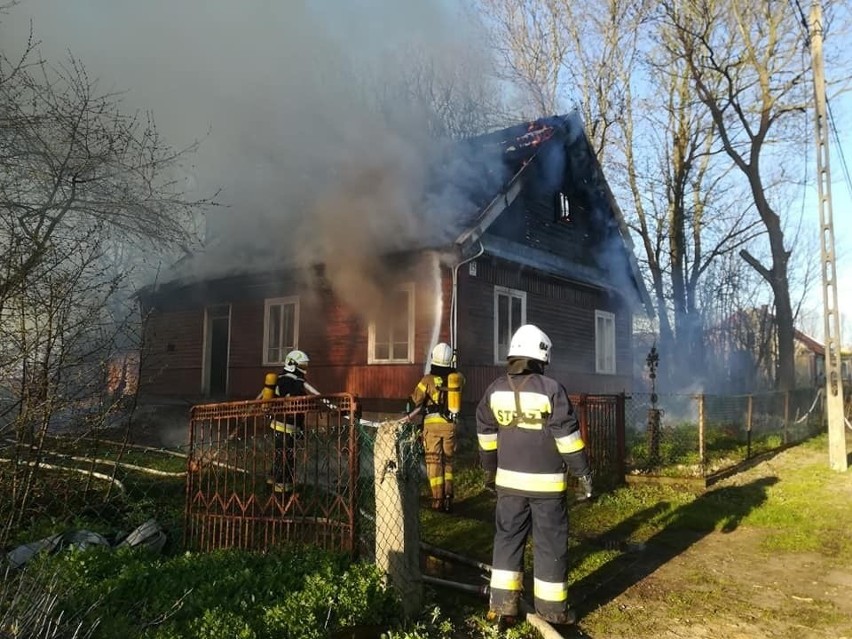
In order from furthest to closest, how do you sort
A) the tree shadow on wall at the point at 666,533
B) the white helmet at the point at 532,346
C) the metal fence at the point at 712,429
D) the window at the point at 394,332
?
the window at the point at 394,332 < the metal fence at the point at 712,429 < the tree shadow on wall at the point at 666,533 < the white helmet at the point at 532,346

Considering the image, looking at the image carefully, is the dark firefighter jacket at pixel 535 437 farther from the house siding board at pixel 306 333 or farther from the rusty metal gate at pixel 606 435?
the house siding board at pixel 306 333

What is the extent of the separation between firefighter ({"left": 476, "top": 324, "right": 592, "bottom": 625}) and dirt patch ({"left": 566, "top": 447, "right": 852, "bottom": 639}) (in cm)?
35

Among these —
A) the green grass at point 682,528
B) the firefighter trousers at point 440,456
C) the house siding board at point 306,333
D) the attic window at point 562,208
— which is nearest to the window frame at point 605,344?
the attic window at point 562,208

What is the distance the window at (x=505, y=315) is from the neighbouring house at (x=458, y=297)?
3cm

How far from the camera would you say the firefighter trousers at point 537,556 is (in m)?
3.71

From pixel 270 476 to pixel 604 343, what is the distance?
38.8 feet

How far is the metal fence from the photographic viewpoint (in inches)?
344

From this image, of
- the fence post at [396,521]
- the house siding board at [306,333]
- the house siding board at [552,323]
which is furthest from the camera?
the house siding board at [552,323]

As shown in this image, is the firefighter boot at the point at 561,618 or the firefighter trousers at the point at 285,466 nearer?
the firefighter boot at the point at 561,618

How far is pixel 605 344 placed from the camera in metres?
15.5

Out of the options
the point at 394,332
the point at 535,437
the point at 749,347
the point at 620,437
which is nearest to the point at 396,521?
the point at 535,437

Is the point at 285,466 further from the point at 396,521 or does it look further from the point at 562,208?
the point at 562,208

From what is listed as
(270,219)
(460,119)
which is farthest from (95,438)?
(460,119)

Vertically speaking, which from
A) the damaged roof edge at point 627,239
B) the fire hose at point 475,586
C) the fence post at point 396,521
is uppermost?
the damaged roof edge at point 627,239
